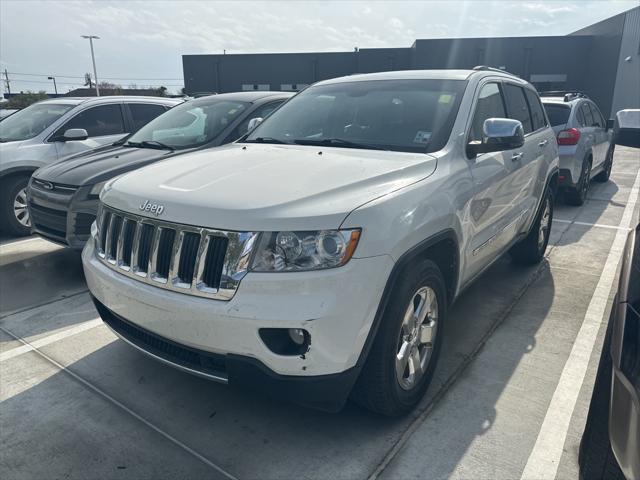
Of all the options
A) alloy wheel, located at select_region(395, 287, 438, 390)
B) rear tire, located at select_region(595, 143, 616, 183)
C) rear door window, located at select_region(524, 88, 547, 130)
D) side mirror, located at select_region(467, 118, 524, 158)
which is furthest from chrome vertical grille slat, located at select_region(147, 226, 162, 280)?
rear tire, located at select_region(595, 143, 616, 183)

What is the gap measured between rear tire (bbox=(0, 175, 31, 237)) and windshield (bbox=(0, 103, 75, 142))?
25.2 inches

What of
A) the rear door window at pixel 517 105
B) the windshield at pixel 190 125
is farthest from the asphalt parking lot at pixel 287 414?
the windshield at pixel 190 125

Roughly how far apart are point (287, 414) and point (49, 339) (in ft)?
6.73

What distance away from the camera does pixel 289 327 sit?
2.11 metres

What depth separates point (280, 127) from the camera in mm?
3842

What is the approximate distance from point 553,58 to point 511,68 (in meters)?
2.83

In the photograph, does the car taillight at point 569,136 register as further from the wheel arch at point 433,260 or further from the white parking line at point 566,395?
the wheel arch at point 433,260

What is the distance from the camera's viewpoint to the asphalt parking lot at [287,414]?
95.4 inches

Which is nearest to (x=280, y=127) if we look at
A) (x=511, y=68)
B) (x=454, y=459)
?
(x=454, y=459)

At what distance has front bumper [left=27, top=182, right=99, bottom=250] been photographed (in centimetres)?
475

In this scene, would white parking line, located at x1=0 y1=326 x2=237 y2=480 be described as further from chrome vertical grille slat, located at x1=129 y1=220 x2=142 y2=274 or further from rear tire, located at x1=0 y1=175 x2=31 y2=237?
rear tire, located at x1=0 y1=175 x2=31 y2=237

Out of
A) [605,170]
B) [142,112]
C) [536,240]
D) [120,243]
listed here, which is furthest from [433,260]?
[605,170]

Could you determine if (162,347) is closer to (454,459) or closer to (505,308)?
(454,459)

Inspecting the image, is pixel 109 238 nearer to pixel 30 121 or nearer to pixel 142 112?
pixel 142 112
